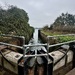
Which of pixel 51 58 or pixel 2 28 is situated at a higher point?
pixel 2 28

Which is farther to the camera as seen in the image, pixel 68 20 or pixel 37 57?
pixel 68 20

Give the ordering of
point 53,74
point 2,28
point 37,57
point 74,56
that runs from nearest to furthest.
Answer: point 37,57, point 53,74, point 74,56, point 2,28

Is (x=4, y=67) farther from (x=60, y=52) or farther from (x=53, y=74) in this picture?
(x=60, y=52)

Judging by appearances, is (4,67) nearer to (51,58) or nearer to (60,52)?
(51,58)

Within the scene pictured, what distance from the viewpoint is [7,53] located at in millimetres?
3396

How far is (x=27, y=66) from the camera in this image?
9.17 ft

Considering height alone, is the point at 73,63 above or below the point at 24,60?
below

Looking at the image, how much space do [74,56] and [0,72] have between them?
8.41 ft

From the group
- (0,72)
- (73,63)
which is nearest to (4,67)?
(0,72)

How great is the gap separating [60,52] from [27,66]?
4.49 feet

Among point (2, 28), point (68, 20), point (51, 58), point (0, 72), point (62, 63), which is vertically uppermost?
point (68, 20)

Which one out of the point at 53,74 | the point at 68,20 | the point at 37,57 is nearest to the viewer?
the point at 37,57

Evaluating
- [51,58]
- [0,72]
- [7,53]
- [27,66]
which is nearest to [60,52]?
[51,58]

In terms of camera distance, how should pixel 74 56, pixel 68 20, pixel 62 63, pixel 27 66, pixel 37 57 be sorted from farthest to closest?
1. pixel 68 20
2. pixel 74 56
3. pixel 62 63
4. pixel 37 57
5. pixel 27 66
